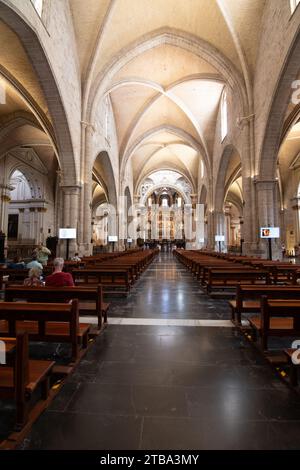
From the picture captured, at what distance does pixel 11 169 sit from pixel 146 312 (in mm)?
19862

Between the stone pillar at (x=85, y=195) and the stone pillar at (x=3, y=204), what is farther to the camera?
the stone pillar at (x=3, y=204)

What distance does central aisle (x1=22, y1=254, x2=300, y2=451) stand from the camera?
1770 mm

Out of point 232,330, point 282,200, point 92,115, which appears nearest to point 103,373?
point 232,330

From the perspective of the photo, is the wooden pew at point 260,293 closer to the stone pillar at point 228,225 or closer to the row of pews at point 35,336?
the row of pews at point 35,336

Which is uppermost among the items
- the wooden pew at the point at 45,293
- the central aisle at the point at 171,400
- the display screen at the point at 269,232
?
the display screen at the point at 269,232

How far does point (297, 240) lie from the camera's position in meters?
22.5

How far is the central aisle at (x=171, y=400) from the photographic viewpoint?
5.81 ft

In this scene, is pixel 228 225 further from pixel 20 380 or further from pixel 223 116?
pixel 20 380

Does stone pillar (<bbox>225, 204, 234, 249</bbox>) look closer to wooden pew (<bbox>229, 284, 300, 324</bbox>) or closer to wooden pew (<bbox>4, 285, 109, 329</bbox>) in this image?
wooden pew (<bbox>229, 284, 300, 324</bbox>)

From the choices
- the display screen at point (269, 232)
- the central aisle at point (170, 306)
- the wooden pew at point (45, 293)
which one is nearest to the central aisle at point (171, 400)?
the wooden pew at point (45, 293)

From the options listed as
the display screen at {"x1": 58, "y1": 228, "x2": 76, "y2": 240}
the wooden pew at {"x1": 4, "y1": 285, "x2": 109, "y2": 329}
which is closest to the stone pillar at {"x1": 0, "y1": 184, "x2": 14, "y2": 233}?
the display screen at {"x1": 58, "y1": 228, "x2": 76, "y2": 240}

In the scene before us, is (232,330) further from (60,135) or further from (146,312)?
(60,135)

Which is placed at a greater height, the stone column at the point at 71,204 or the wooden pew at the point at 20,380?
the stone column at the point at 71,204

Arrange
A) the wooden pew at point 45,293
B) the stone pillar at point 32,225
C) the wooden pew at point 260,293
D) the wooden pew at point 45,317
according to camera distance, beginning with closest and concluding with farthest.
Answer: the wooden pew at point 45,317 → the wooden pew at point 45,293 → the wooden pew at point 260,293 → the stone pillar at point 32,225
